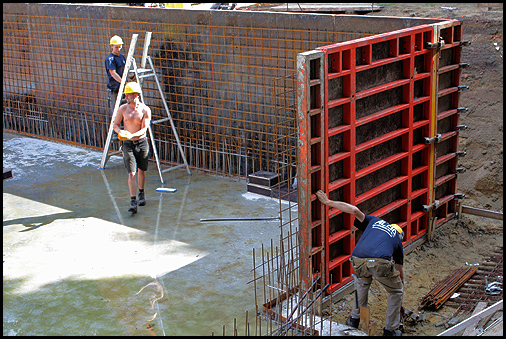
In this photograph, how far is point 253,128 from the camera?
1130 centimetres

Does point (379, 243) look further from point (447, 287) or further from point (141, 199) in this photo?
point (141, 199)

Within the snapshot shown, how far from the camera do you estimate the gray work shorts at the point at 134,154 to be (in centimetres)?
995

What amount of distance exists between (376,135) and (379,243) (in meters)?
1.92

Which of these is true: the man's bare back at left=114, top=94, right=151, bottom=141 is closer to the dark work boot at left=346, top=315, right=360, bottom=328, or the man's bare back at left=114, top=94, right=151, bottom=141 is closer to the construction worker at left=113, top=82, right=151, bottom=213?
the construction worker at left=113, top=82, right=151, bottom=213

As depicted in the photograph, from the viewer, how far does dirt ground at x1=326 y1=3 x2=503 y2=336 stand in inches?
300

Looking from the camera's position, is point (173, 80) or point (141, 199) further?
point (173, 80)

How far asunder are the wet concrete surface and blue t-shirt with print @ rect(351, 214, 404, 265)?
1.55 m

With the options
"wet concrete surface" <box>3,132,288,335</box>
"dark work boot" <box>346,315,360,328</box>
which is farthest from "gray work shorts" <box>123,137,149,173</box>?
"dark work boot" <box>346,315,360,328</box>

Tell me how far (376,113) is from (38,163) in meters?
8.30

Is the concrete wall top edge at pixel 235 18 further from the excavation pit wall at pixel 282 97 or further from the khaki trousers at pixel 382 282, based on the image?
the khaki trousers at pixel 382 282

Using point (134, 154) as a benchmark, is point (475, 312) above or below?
below

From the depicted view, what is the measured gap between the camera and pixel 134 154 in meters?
10.1

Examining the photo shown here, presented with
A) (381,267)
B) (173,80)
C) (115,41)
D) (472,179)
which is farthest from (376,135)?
(115,41)

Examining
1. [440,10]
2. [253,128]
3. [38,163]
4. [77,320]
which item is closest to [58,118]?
[38,163]
